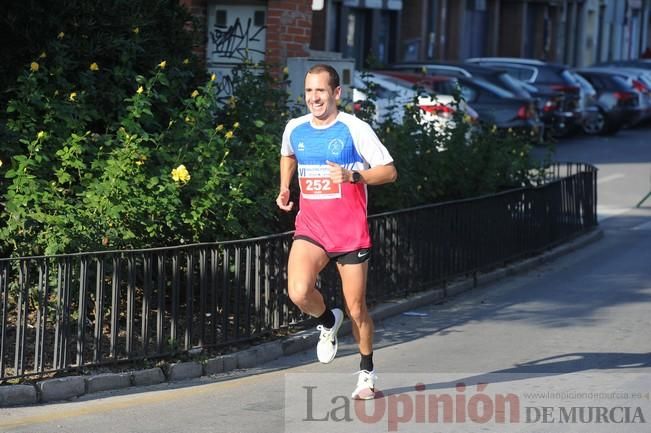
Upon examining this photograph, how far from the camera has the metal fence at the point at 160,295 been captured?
8266 millimetres

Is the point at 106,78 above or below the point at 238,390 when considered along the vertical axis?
above

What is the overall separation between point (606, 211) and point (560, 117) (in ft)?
36.3

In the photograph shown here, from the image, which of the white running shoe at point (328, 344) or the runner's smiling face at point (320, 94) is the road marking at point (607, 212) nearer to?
the white running shoe at point (328, 344)

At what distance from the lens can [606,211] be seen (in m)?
20.4

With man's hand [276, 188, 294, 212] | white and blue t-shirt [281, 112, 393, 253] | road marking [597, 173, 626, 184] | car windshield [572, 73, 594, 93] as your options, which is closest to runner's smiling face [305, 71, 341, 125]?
white and blue t-shirt [281, 112, 393, 253]

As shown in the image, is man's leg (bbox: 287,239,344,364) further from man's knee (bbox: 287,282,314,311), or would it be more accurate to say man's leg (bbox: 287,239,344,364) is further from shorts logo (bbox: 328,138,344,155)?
shorts logo (bbox: 328,138,344,155)

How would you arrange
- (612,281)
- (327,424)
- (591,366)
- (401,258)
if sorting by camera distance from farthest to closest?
1. (612,281)
2. (401,258)
3. (591,366)
4. (327,424)

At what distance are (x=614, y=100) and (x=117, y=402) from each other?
29.4 metres

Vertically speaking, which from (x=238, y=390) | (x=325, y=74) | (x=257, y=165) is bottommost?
(x=238, y=390)

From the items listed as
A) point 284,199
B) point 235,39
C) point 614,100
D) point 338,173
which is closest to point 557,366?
point 284,199

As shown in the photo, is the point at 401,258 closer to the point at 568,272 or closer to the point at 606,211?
the point at 568,272

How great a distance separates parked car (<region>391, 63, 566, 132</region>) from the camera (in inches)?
1108

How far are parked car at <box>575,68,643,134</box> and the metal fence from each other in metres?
24.7

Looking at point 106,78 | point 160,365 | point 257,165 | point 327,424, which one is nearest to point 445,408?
point 327,424
